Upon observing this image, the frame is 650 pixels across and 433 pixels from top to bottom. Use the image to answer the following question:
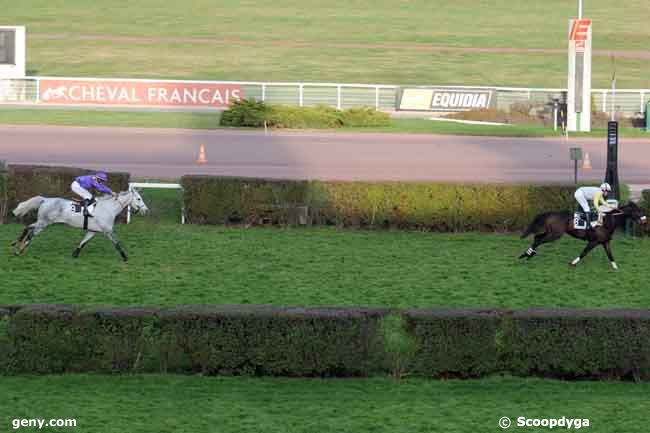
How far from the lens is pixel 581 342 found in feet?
36.4

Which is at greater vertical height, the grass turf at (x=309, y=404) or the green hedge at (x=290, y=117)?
the green hedge at (x=290, y=117)

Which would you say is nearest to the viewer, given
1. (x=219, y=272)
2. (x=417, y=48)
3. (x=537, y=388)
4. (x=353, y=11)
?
(x=537, y=388)

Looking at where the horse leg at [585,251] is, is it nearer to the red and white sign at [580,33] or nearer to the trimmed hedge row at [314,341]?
the trimmed hedge row at [314,341]

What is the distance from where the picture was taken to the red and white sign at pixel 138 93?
4106cm

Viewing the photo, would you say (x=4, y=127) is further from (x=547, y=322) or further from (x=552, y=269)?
(x=547, y=322)

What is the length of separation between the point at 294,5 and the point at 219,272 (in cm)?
5690

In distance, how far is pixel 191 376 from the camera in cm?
1117

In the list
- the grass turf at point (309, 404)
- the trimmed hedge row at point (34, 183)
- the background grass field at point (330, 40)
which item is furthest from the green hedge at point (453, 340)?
the background grass field at point (330, 40)

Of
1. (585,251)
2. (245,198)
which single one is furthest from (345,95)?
(585,251)

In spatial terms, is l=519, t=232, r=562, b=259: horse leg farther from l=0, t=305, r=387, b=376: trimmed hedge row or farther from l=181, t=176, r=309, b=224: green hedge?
l=0, t=305, r=387, b=376: trimmed hedge row

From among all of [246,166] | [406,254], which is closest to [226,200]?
[406,254]

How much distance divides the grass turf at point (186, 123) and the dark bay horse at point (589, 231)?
61.9 feet

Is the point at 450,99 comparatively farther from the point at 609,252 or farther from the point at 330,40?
the point at 609,252

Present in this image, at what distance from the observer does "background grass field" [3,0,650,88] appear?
5462 cm
